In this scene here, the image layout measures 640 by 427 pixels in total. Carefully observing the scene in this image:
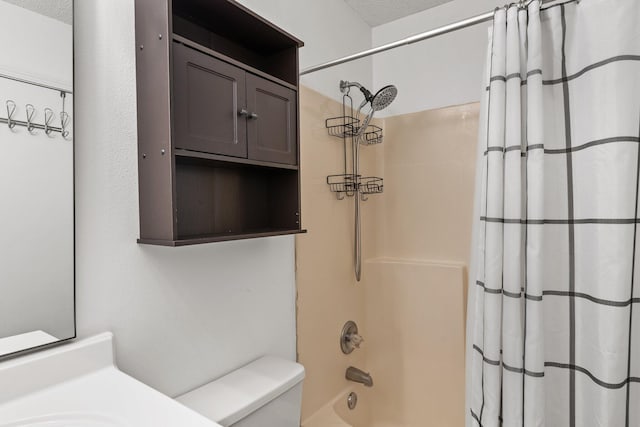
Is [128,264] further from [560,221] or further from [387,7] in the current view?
[387,7]

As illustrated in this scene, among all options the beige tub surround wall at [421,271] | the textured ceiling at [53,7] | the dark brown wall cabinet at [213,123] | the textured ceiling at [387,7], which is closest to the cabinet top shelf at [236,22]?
the dark brown wall cabinet at [213,123]

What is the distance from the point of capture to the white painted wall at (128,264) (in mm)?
917

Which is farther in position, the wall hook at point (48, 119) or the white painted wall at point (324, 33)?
the white painted wall at point (324, 33)

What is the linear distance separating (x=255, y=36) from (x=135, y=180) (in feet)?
2.16

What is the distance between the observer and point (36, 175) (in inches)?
32.4

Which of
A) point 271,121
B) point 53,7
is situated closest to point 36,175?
point 53,7

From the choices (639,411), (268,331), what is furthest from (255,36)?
(639,411)

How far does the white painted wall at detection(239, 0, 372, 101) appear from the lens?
1.54 metres

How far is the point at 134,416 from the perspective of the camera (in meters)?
0.70

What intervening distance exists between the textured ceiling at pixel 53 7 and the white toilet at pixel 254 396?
106 cm

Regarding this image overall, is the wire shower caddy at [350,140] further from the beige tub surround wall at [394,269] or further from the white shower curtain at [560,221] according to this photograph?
the white shower curtain at [560,221]

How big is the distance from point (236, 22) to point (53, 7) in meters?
0.50

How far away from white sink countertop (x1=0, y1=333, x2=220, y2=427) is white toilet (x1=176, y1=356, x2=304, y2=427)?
0.94 ft

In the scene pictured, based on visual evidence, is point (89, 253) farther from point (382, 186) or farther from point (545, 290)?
point (382, 186)
